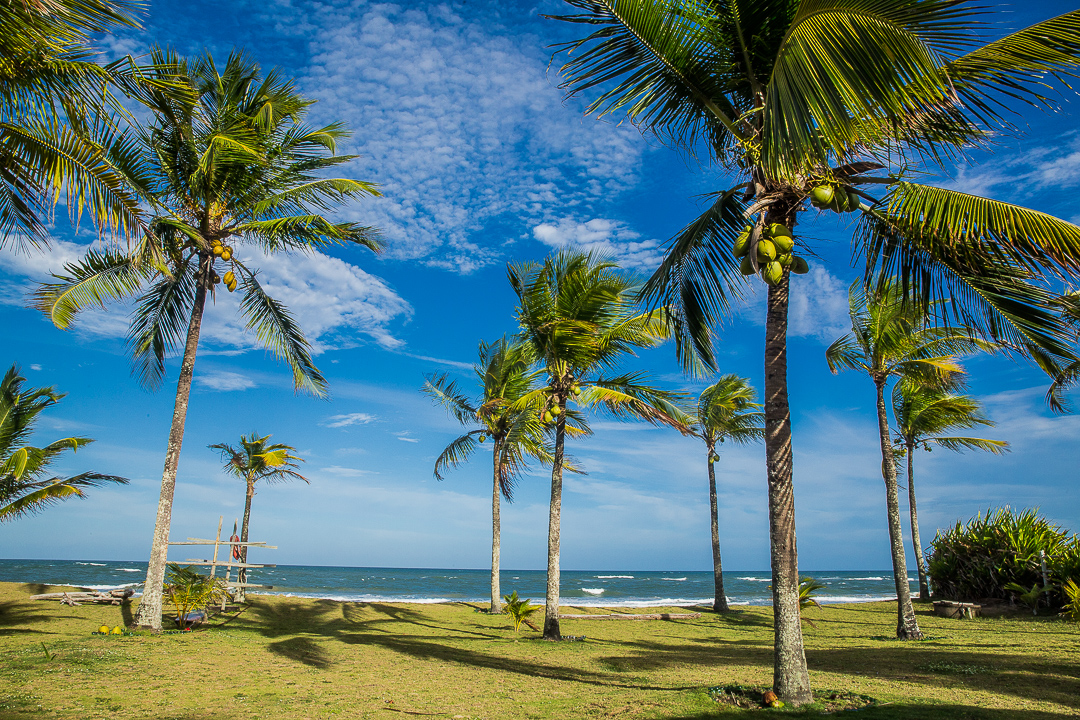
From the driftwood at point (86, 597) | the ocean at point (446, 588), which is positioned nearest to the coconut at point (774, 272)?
the driftwood at point (86, 597)

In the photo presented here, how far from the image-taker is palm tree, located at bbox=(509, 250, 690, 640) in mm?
11898

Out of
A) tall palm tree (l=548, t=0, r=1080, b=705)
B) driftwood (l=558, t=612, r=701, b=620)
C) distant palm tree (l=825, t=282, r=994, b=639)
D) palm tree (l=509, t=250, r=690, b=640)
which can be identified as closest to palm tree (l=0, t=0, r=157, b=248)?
tall palm tree (l=548, t=0, r=1080, b=705)

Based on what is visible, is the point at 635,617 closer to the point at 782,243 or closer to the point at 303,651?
the point at 303,651

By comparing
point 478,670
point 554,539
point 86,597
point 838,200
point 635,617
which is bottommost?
point 635,617

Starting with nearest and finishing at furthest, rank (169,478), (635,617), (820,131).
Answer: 1. (820,131)
2. (169,478)
3. (635,617)

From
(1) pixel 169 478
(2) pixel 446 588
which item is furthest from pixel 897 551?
(2) pixel 446 588

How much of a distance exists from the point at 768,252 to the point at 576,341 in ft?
22.7

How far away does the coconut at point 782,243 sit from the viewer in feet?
17.3

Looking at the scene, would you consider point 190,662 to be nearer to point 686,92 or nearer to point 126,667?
point 126,667

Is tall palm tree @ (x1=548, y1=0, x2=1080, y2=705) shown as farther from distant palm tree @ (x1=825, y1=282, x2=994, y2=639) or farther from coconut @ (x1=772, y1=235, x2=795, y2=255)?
distant palm tree @ (x1=825, y1=282, x2=994, y2=639)

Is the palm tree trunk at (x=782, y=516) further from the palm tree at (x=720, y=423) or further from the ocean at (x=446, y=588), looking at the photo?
the ocean at (x=446, y=588)

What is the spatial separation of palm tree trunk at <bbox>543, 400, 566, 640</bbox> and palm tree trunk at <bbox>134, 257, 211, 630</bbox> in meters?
7.14

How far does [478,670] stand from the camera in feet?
27.9

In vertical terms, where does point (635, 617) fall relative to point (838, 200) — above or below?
below
